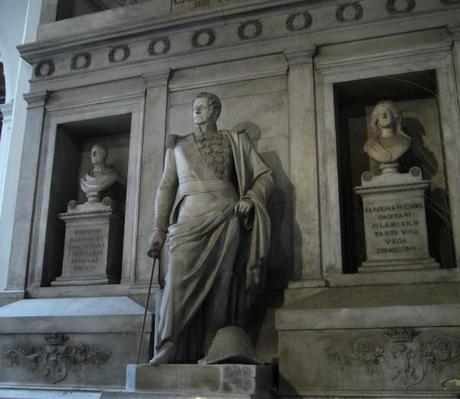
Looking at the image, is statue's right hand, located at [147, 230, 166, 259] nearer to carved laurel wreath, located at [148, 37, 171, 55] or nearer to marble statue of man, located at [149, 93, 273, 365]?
marble statue of man, located at [149, 93, 273, 365]

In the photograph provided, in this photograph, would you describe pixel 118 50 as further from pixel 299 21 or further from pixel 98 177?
pixel 299 21

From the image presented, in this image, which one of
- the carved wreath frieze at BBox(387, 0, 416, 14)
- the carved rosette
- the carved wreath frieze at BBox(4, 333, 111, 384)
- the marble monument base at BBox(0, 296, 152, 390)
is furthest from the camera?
the carved rosette

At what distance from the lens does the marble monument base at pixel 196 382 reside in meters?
5.40

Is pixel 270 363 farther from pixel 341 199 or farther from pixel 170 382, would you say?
pixel 341 199

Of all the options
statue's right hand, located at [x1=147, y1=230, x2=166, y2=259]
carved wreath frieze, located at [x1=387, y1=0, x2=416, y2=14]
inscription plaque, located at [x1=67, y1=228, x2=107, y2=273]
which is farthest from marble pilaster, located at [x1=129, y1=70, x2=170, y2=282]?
carved wreath frieze, located at [x1=387, y1=0, x2=416, y2=14]

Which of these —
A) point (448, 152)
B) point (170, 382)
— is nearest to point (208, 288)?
point (170, 382)

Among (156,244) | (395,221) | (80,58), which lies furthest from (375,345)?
(80,58)

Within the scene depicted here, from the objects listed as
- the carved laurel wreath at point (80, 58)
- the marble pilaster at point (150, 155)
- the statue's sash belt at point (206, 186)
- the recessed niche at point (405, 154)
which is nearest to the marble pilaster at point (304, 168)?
the recessed niche at point (405, 154)

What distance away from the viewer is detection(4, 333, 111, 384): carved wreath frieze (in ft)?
23.2

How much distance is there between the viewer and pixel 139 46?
8930 mm

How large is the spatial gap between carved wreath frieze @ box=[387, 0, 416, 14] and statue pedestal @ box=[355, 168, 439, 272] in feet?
6.80

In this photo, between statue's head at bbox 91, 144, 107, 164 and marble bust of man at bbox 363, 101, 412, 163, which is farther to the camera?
statue's head at bbox 91, 144, 107, 164

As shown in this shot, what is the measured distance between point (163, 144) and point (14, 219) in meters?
2.43

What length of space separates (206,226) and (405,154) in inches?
117
